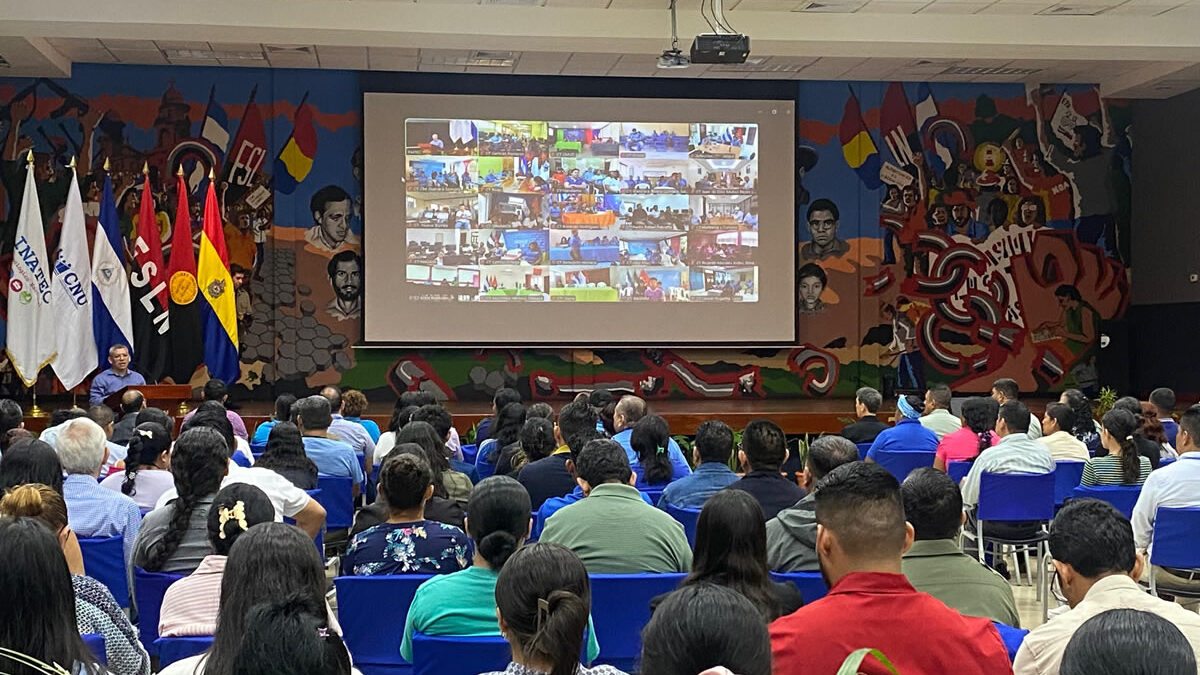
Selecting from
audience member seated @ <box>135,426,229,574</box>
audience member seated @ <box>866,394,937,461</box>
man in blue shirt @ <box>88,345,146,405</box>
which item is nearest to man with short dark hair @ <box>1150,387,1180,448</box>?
audience member seated @ <box>866,394,937,461</box>

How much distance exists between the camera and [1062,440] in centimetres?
684

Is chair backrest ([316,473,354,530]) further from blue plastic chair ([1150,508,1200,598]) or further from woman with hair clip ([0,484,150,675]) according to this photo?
blue plastic chair ([1150,508,1200,598])

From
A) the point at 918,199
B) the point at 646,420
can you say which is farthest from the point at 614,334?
the point at 646,420

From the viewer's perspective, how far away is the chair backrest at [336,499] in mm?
6012

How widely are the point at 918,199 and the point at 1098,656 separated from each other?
12.3 m

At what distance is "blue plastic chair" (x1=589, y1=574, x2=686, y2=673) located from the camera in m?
3.48

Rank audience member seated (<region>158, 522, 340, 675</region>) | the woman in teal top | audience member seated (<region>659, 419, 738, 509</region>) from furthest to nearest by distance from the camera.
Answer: audience member seated (<region>659, 419, 738, 509</region>), the woman in teal top, audience member seated (<region>158, 522, 340, 675</region>)

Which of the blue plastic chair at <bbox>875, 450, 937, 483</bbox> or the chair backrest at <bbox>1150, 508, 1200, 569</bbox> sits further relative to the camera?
the blue plastic chair at <bbox>875, 450, 937, 483</bbox>

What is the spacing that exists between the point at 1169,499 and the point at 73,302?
347 inches

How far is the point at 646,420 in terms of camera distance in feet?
19.6

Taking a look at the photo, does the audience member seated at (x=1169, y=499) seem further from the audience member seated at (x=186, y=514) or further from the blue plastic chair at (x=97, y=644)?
the blue plastic chair at (x=97, y=644)

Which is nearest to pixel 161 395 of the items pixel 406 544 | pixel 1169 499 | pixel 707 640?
pixel 406 544

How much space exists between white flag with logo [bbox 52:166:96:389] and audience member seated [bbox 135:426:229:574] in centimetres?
692

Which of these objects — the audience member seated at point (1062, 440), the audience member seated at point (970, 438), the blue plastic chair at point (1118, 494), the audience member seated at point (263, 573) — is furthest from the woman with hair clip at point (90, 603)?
the audience member seated at point (1062, 440)
